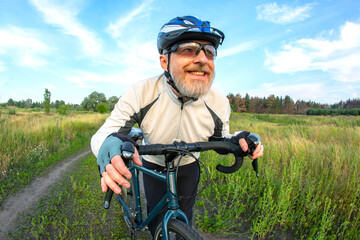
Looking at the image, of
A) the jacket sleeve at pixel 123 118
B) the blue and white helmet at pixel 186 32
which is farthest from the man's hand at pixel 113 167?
the blue and white helmet at pixel 186 32

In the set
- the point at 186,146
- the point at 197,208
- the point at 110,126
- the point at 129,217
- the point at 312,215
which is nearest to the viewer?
the point at 186,146

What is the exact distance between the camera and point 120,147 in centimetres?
108

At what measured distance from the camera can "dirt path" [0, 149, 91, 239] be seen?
3.37 metres

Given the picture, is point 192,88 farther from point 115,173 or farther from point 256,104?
point 256,104

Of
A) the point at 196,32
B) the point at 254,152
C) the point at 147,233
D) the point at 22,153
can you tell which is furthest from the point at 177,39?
the point at 22,153

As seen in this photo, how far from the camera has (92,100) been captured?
77.0 m

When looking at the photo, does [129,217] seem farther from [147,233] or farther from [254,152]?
[254,152]

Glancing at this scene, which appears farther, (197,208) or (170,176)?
(197,208)

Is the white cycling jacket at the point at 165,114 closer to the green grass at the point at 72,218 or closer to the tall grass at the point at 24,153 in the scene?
the green grass at the point at 72,218

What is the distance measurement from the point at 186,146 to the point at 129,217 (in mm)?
1790

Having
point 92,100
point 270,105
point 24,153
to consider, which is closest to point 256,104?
point 270,105

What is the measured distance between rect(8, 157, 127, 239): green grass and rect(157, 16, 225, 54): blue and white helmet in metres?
3.00

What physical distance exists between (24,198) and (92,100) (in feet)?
262

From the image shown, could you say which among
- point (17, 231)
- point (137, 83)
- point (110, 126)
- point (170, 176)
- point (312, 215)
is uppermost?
point (137, 83)
